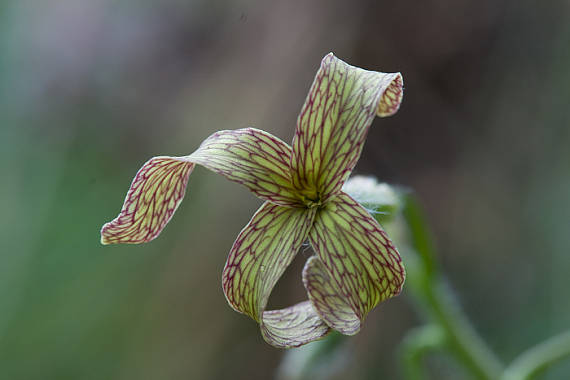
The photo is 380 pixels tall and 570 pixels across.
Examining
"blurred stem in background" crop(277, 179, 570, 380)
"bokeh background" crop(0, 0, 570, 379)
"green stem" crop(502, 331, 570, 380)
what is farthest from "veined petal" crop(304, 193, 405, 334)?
"bokeh background" crop(0, 0, 570, 379)

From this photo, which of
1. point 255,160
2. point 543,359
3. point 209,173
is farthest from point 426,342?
point 209,173

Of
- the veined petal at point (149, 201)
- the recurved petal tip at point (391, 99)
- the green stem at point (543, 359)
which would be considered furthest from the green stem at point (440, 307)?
the veined petal at point (149, 201)

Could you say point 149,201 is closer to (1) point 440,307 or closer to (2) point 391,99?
(2) point 391,99

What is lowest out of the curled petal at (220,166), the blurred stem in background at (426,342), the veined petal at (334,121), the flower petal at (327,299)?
the blurred stem in background at (426,342)

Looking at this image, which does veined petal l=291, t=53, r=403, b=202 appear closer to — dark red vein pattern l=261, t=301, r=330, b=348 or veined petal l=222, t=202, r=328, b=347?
veined petal l=222, t=202, r=328, b=347

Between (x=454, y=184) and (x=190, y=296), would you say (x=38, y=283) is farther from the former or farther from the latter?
(x=454, y=184)

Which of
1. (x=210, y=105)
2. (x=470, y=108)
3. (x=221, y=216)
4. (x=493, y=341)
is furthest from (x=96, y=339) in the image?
(x=470, y=108)

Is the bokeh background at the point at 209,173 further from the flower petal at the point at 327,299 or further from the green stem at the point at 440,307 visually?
the flower petal at the point at 327,299
